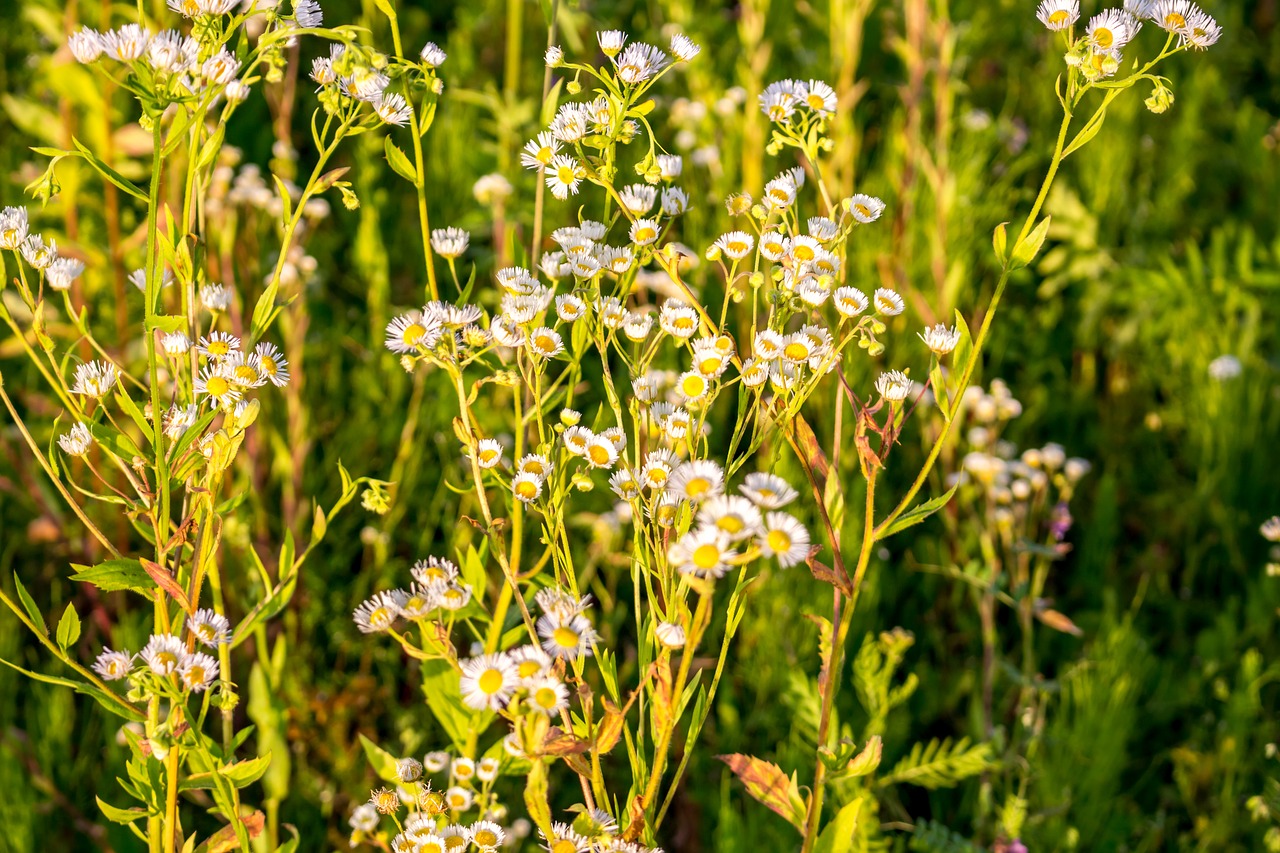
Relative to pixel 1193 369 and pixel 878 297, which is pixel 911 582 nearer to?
pixel 1193 369

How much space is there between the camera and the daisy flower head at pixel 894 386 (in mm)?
820

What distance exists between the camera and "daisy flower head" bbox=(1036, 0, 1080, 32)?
0.81 m

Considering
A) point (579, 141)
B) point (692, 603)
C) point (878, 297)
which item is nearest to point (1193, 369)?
point (692, 603)

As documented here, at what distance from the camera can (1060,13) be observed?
0.81m

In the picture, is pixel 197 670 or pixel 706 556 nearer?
pixel 706 556

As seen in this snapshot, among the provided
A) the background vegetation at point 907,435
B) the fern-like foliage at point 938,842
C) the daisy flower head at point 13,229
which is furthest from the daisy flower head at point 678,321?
the fern-like foliage at point 938,842

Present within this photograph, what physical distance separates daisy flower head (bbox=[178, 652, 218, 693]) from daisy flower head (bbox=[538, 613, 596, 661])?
253mm

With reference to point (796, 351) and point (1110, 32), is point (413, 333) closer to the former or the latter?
point (796, 351)

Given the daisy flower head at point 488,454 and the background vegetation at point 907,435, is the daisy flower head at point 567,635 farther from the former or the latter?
the background vegetation at point 907,435

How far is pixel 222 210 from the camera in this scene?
1793mm

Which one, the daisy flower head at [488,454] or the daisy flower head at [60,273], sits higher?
the daisy flower head at [60,273]

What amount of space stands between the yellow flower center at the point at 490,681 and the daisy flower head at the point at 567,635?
0.04m

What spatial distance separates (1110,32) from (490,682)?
0.64 m

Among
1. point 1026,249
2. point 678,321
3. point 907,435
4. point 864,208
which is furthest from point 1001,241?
point 907,435
